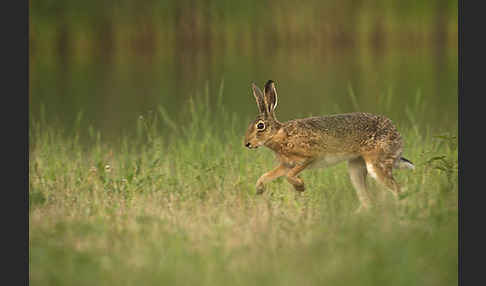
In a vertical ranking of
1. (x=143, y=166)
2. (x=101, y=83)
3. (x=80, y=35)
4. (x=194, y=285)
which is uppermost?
(x=80, y=35)

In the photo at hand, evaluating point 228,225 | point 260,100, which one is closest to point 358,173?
point 260,100

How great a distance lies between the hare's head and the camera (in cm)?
660

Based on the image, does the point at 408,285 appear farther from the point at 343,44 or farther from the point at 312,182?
the point at 343,44

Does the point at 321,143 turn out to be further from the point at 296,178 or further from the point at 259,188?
the point at 259,188

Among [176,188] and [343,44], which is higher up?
[343,44]

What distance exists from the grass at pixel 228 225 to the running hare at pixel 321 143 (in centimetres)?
23

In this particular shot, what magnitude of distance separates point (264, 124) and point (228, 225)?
47.0 inches

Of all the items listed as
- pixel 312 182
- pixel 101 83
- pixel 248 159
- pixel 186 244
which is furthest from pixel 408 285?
pixel 101 83

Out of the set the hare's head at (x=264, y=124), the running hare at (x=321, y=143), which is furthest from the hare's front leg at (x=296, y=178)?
the hare's head at (x=264, y=124)

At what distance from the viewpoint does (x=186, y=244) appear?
204 inches

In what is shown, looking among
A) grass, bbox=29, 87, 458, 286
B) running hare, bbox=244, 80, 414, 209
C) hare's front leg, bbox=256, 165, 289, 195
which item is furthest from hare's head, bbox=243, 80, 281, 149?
grass, bbox=29, 87, 458, 286

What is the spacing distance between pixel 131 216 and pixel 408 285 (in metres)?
2.50

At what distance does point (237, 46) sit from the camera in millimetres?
24422

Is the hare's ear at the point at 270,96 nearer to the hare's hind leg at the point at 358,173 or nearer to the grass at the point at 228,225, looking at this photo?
the grass at the point at 228,225
